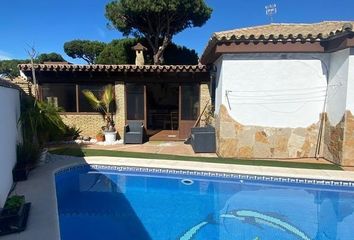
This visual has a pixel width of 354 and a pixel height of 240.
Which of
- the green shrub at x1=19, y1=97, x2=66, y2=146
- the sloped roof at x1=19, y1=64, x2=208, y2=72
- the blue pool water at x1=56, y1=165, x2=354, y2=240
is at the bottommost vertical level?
the blue pool water at x1=56, y1=165, x2=354, y2=240

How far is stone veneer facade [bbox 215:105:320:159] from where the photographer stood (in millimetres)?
12648

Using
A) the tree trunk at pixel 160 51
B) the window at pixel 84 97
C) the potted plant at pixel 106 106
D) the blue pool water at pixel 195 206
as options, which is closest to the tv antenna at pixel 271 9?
the potted plant at pixel 106 106

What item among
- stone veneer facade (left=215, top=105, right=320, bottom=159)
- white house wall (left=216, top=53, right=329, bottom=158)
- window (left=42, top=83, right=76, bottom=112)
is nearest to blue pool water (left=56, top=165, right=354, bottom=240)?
stone veneer facade (left=215, top=105, right=320, bottom=159)

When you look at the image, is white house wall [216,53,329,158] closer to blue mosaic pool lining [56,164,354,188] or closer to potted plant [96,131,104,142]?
blue mosaic pool lining [56,164,354,188]

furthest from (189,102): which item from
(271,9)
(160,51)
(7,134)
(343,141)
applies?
(160,51)

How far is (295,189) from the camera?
384 inches

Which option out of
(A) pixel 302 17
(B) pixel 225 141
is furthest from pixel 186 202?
(A) pixel 302 17

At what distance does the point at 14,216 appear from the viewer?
6281mm

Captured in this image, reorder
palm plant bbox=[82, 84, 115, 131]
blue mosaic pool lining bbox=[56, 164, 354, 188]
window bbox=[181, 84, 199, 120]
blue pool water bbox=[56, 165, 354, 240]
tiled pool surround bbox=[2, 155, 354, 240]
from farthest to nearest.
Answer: window bbox=[181, 84, 199, 120] → palm plant bbox=[82, 84, 115, 131] → blue mosaic pool lining bbox=[56, 164, 354, 188] → blue pool water bbox=[56, 165, 354, 240] → tiled pool surround bbox=[2, 155, 354, 240]

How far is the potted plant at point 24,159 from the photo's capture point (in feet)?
30.6

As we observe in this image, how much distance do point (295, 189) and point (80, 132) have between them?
12.7 meters

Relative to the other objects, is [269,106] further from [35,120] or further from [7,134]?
[7,134]

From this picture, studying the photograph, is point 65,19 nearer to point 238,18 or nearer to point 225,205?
point 238,18

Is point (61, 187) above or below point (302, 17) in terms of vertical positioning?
below
